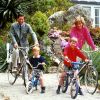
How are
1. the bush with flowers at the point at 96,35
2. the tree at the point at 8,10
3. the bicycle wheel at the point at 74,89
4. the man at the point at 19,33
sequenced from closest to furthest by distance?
the bicycle wheel at the point at 74,89 < the man at the point at 19,33 < the bush with flowers at the point at 96,35 < the tree at the point at 8,10

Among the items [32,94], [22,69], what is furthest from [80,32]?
[32,94]

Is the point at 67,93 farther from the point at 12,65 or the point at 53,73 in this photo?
the point at 53,73

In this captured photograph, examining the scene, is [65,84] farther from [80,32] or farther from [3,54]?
[3,54]

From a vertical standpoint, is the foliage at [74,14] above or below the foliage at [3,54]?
above

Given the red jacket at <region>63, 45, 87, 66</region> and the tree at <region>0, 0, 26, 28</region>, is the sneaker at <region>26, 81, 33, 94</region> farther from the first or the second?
the tree at <region>0, 0, 26, 28</region>

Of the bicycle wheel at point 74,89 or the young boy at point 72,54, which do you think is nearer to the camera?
the bicycle wheel at point 74,89

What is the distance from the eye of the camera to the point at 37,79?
496 inches

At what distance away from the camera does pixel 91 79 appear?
41.1 feet

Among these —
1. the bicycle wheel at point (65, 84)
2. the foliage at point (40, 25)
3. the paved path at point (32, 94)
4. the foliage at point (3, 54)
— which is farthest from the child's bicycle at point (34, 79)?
the foliage at point (40, 25)

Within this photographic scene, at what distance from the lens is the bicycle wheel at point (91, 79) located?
1235 cm

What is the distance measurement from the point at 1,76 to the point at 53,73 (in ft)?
7.78

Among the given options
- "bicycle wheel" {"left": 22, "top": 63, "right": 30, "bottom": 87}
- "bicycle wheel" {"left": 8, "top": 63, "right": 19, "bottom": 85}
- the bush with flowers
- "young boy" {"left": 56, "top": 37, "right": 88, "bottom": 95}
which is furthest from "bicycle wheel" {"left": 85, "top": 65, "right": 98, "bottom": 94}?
the bush with flowers

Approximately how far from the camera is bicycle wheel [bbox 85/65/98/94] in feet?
40.5

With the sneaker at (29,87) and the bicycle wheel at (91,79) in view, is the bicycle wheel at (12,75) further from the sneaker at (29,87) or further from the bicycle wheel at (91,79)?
the bicycle wheel at (91,79)
